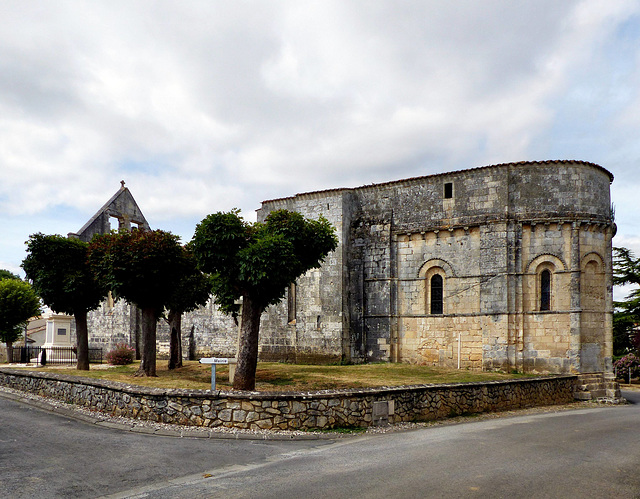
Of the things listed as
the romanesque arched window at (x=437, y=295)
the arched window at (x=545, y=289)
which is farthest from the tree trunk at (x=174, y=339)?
the arched window at (x=545, y=289)

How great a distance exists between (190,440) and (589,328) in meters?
16.6

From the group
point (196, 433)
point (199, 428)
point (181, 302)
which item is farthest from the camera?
point (181, 302)

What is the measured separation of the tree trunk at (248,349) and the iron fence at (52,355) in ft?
55.7

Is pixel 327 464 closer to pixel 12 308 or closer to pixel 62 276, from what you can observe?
pixel 62 276

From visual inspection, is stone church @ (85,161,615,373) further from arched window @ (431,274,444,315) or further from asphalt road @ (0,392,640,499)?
asphalt road @ (0,392,640,499)

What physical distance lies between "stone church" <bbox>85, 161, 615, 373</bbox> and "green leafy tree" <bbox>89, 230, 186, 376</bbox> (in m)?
8.14

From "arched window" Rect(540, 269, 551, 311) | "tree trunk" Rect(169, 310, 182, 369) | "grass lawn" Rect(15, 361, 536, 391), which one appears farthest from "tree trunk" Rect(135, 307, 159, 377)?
"arched window" Rect(540, 269, 551, 311)

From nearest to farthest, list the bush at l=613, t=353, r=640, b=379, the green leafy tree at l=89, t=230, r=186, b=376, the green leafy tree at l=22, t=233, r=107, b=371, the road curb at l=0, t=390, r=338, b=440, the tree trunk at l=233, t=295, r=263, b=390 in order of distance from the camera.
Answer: the road curb at l=0, t=390, r=338, b=440 → the tree trunk at l=233, t=295, r=263, b=390 → the green leafy tree at l=89, t=230, r=186, b=376 → the green leafy tree at l=22, t=233, r=107, b=371 → the bush at l=613, t=353, r=640, b=379

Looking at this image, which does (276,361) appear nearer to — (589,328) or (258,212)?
(258,212)

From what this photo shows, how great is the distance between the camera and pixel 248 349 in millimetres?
14438

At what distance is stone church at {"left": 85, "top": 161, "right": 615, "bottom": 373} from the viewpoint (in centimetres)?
2041

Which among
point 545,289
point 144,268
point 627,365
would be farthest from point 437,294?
point 627,365

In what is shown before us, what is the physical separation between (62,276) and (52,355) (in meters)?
11.3

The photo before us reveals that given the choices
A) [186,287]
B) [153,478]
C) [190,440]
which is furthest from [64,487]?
[186,287]
